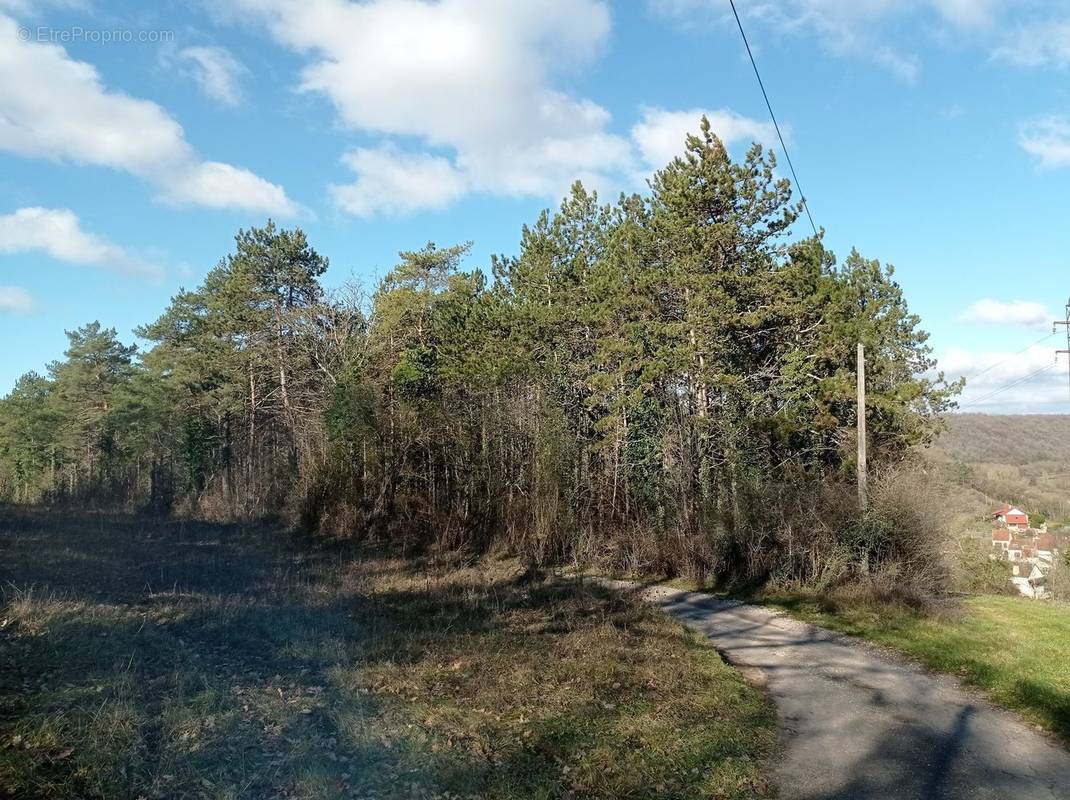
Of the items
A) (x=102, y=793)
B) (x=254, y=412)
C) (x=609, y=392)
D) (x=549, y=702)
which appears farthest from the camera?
(x=254, y=412)

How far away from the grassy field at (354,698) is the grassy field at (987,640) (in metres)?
2.89

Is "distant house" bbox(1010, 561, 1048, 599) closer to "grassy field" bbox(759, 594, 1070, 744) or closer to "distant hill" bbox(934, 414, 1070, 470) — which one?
"grassy field" bbox(759, 594, 1070, 744)

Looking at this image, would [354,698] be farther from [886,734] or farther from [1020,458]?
[1020,458]

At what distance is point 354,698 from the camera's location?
648cm

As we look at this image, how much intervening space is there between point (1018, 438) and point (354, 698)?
317 feet

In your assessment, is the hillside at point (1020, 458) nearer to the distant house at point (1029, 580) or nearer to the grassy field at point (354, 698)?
the distant house at point (1029, 580)

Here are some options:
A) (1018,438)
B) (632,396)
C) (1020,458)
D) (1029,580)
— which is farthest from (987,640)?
(1018,438)

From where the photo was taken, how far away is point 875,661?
383 inches

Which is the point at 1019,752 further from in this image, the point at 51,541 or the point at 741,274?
the point at 51,541

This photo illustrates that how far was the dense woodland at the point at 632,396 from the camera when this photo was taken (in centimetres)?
1936

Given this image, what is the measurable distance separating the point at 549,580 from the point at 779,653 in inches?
245

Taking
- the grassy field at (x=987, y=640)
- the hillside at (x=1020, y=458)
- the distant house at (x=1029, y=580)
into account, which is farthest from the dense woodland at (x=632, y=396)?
the hillside at (x=1020, y=458)

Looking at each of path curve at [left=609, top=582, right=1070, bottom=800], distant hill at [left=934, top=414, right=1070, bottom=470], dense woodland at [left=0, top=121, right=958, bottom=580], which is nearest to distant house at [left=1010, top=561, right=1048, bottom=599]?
dense woodland at [left=0, top=121, right=958, bottom=580]

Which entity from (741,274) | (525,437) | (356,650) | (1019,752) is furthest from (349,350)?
(1019,752)
